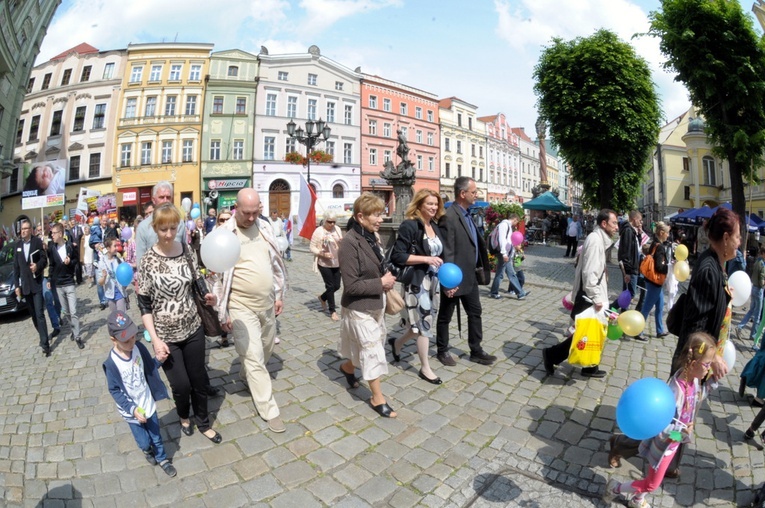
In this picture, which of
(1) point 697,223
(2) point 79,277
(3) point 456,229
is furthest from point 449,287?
(1) point 697,223

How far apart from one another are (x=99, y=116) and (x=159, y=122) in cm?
500

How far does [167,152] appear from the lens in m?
35.1

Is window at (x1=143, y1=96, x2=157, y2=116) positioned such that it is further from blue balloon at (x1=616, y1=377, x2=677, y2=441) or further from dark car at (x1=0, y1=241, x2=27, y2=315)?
blue balloon at (x1=616, y1=377, x2=677, y2=441)

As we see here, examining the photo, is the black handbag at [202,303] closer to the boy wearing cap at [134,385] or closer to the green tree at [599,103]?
the boy wearing cap at [134,385]

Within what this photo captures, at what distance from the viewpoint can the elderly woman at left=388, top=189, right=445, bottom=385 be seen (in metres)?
4.21

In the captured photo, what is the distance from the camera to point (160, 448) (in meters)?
2.88

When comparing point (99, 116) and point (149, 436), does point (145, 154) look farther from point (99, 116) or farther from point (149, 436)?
point (149, 436)

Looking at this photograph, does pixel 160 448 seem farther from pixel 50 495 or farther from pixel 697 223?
pixel 697 223

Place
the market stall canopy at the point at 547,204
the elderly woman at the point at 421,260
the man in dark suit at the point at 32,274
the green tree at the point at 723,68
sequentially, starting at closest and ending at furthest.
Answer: the elderly woman at the point at 421,260 → the man in dark suit at the point at 32,274 → the green tree at the point at 723,68 → the market stall canopy at the point at 547,204

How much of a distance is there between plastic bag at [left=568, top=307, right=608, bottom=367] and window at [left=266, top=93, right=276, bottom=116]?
37.3 metres

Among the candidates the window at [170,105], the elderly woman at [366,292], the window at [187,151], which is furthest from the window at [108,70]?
the elderly woman at [366,292]

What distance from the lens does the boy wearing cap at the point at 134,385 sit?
8.75ft

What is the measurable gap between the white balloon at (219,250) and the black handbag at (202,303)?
20 centimetres

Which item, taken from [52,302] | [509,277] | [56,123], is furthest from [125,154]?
[509,277]
